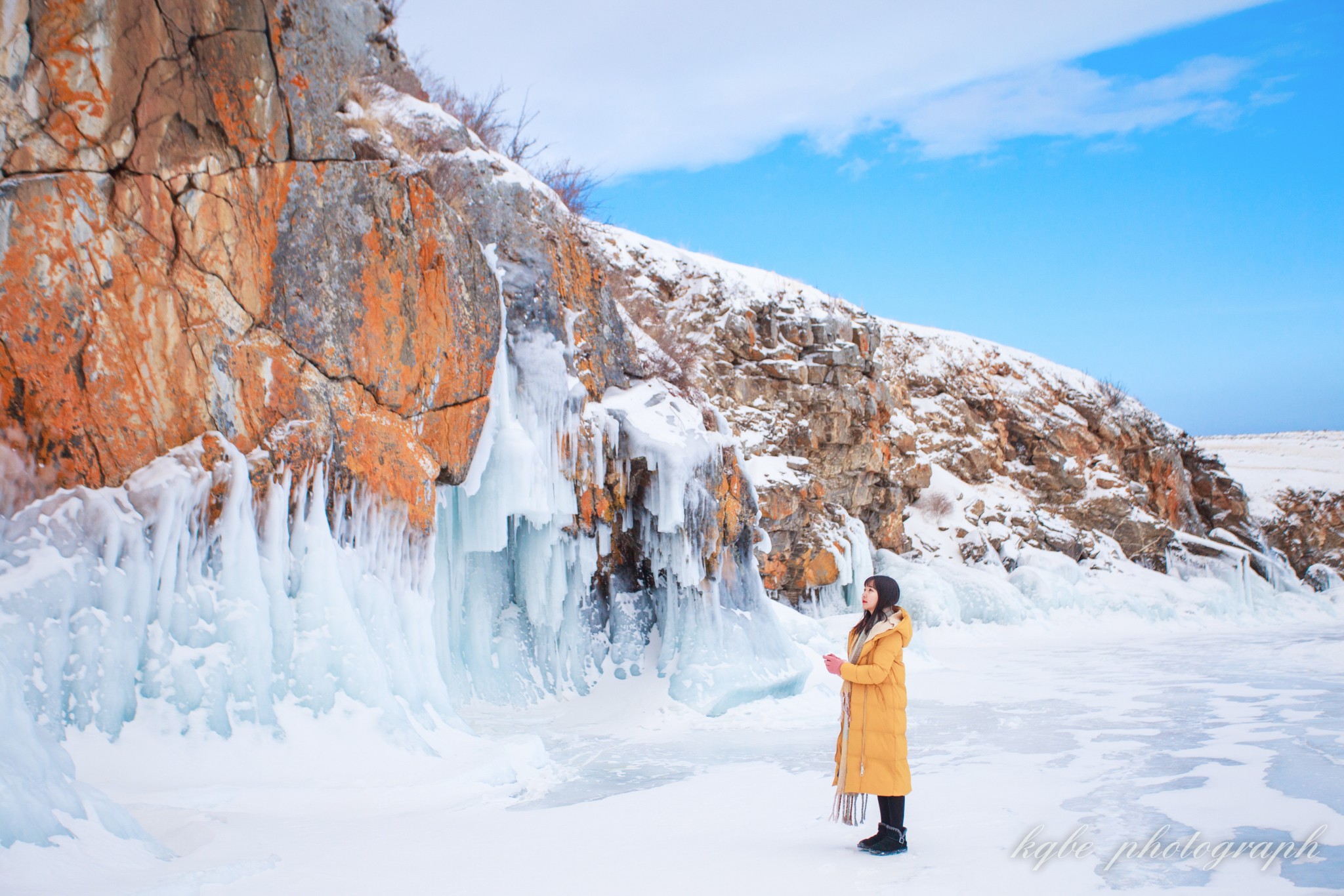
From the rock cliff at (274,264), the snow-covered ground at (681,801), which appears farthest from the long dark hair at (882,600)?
the rock cliff at (274,264)

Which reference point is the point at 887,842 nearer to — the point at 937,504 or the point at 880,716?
the point at 880,716

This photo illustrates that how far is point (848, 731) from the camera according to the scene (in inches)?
153

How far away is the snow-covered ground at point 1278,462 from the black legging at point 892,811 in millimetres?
30264

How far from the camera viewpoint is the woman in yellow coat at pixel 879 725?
371 centimetres

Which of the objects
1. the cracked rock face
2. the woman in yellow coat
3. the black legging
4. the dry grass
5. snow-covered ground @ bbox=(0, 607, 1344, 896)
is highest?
the cracked rock face

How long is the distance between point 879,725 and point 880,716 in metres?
0.04

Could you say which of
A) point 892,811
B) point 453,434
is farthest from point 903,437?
point 892,811

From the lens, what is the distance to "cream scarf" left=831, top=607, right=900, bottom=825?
3816 mm

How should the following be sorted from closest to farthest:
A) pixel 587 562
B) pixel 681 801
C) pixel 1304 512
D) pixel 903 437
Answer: pixel 681 801 < pixel 587 562 < pixel 903 437 < pixel 1304 512

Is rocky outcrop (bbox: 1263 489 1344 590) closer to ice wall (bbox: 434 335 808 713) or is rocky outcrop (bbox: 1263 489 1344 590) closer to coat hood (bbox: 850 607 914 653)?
ice wall (bbox: 434 335 808 713)

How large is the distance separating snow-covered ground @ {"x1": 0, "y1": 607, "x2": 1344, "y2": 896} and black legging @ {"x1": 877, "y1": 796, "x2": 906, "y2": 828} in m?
0.15

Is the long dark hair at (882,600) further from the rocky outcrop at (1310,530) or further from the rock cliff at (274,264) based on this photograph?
the rocky outcrop at (1310,530)

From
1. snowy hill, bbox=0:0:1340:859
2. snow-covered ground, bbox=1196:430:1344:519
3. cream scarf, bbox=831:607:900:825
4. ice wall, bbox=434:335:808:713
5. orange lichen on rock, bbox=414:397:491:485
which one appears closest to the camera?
cream scarf, bbox=831:607:900:825

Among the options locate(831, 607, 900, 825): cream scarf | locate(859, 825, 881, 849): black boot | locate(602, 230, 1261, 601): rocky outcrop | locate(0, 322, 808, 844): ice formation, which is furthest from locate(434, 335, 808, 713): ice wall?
locate(859, 825, 881, 849): black boot
